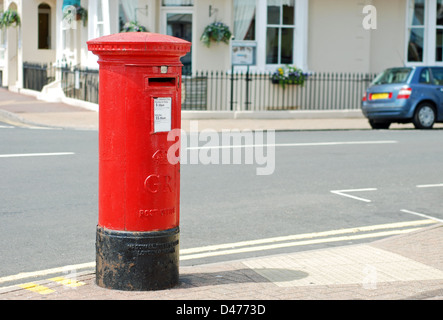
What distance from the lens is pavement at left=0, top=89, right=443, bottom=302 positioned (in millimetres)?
5668

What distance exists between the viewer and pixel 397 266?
6.66 m

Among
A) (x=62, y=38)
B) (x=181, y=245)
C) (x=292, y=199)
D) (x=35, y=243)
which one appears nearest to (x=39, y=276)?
(x=35, y=243)

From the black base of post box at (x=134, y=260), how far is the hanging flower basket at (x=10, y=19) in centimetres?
2534

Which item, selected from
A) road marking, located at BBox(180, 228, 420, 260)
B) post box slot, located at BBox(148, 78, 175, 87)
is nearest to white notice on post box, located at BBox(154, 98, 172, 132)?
post box slot, located at BBox(148, 78, 175, 87)

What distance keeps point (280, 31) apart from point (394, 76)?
5.08m

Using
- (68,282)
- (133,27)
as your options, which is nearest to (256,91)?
(133,27)

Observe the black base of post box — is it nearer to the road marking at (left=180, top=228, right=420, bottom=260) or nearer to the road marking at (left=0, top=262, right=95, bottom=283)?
the road marking at (left=0, top=262, right=95, bottom=283)

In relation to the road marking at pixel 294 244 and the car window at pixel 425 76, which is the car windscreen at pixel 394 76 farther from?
the road marking at pixel 294 244

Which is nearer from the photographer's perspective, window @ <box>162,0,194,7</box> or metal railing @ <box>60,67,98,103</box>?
window @ <box>162,0,194,7</box>

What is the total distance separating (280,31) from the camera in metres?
23.9

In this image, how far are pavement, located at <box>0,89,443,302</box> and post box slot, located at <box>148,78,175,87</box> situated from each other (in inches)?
58.5

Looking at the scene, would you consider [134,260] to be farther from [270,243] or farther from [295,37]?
[295,37]

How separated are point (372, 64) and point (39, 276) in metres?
20.2
